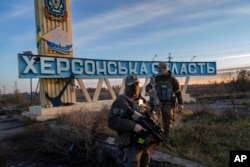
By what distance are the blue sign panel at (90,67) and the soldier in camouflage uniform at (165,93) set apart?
6.88 m

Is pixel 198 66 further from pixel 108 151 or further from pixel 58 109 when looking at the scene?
pixel 108 151

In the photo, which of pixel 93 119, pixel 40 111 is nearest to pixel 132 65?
pixel 40 111

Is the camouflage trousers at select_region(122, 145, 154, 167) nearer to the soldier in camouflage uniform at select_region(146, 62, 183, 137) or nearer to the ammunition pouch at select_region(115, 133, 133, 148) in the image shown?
the ammunition pouch at select_region(115, 133, 133, 148)

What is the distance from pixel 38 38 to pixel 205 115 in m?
7.43

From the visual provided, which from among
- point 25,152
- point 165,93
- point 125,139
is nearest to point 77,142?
point 25,152

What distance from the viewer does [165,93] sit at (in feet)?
24.8

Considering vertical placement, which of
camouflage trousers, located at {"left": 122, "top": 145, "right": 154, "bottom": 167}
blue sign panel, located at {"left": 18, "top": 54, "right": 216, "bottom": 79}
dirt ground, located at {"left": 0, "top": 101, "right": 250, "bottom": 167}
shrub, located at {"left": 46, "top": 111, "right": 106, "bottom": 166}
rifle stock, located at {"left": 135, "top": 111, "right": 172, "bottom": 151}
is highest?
blue sign panel, located at {"left": 18, "top": 54, "right": 216, "bottom": 79}

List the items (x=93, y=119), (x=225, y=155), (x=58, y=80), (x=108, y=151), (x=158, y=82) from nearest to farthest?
1. (x=225, y=155)
2. (x=108, y=151)
3. (x=158, y=82)
4. (x=93, y=119)
5. (x=58, y=80)

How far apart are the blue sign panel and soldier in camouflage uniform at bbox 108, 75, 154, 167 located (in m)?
8.77

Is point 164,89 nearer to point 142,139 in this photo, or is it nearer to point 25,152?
point 142,139

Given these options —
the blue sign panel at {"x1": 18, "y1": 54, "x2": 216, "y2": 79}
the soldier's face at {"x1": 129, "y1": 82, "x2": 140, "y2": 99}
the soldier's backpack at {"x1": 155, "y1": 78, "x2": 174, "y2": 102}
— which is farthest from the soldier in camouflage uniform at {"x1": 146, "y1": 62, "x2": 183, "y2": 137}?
the blue sign panel at {"x1": 18, "y1": 54, "x2": 216, "y2": 79}

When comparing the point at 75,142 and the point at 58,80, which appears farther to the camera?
the point at 58,80

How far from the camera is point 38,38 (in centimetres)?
1425

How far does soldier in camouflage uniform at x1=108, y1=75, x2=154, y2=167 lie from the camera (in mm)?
4699
